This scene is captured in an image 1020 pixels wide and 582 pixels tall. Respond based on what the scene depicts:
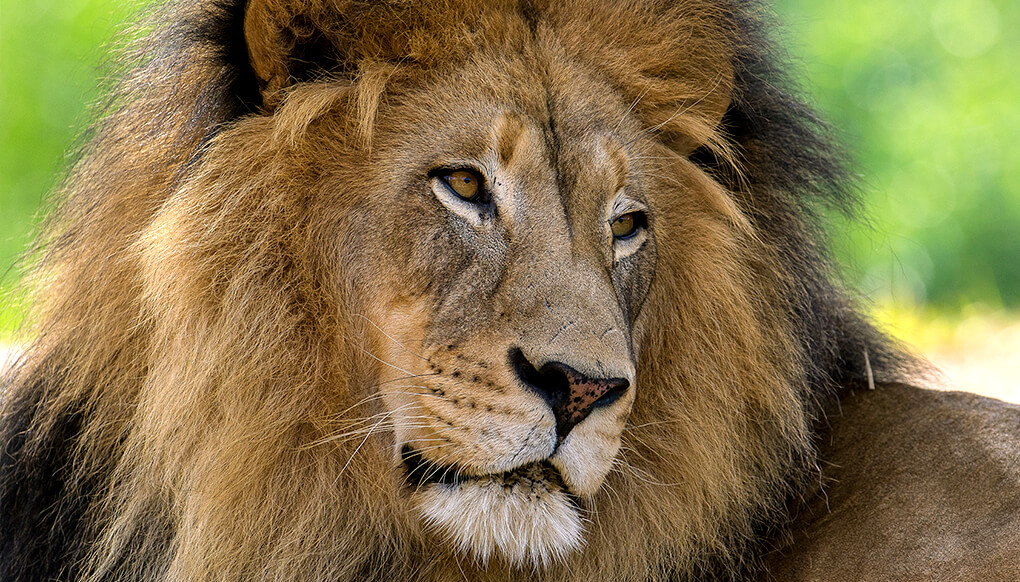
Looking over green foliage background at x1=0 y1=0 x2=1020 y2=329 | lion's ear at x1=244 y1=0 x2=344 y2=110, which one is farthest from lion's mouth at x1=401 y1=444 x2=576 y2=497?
green foliage background at x1=0 y1=0 x2=1020 y2=329

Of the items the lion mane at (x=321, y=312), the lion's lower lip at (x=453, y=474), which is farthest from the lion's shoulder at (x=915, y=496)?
the lion's lower lip at (x=453, y=474)

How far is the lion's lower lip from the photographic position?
2.24 meters

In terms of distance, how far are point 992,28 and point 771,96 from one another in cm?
889

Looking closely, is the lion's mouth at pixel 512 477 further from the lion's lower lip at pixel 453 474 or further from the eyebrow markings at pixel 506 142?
the eyebrow markings at pixel 506 142

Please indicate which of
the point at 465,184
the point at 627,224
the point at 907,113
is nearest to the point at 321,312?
the point at 465,184

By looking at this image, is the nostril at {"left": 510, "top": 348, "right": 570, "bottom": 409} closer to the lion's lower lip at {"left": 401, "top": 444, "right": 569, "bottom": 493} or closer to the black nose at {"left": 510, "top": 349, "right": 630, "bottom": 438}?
the black nose at {"left": 510, "top": 349, "right": 630, "bottom": 438}

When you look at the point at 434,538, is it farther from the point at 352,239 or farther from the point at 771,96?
the point at 771,96

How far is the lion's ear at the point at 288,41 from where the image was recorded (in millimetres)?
2439

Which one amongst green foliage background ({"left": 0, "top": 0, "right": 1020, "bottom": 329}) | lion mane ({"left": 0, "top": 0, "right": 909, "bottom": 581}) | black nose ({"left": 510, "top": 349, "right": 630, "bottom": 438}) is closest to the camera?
black nose ({"left": 510, "top": 349, "right": 630, "bottom": 438})

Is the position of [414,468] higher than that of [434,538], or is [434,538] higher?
[414,468]

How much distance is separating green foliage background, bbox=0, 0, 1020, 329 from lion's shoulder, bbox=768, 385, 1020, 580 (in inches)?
239

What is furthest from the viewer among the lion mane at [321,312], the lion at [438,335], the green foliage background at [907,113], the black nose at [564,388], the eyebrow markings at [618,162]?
the green foliage background at [907,113]

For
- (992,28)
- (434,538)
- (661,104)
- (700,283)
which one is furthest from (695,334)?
(992,28)

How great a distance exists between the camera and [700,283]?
283 centimetres
